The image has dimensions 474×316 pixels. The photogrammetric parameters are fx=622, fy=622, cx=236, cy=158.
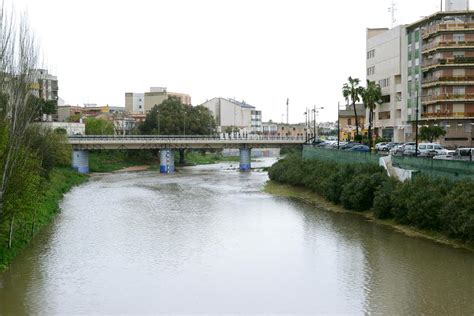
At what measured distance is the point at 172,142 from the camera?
79.1 meters

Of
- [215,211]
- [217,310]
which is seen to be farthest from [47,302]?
[215,211]

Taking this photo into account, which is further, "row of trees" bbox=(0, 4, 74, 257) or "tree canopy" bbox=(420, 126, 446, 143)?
"tree canopy" bbox=(420, 126, 446, 143)

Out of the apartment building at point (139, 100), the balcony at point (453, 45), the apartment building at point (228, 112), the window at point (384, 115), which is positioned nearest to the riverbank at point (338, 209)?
the window at point (384, 115)

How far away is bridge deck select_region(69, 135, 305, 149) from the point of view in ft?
253

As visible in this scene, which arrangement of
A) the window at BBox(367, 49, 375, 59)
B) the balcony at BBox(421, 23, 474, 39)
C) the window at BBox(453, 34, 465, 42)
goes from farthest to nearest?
the window at BBox(367, 49, 375, 59) < the window at BBox(453, 34, 465, 42) < the balcony at BBox(421, 23, 474, 39)

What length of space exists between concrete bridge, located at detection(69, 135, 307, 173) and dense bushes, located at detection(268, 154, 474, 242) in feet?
99.9

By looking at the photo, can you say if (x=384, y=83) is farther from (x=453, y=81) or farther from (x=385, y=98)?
(x=453, y=81)

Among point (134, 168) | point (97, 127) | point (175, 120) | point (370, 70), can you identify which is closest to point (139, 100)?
point (97, 127)

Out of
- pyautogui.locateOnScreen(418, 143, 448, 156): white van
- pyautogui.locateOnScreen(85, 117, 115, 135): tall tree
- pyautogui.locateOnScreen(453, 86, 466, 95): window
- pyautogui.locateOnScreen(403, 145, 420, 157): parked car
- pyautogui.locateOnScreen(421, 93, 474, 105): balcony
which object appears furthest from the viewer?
pyautogui.locateOnScreen(85, 117, 115, 135): tall tree

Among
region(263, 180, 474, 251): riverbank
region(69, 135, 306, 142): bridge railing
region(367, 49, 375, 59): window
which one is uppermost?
region(367, 49, 375, 59): window

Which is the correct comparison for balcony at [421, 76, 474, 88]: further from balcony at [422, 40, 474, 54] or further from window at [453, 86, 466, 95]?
balcony at [422, 40, 474, 54]

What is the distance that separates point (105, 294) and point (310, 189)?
32.9 meters

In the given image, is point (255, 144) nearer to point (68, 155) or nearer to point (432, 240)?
point (68, 155)

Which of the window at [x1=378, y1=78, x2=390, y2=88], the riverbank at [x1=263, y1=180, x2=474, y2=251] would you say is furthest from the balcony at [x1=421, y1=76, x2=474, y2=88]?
the riverbank at [x1=263, y1=180, x2=474, y2=251]
